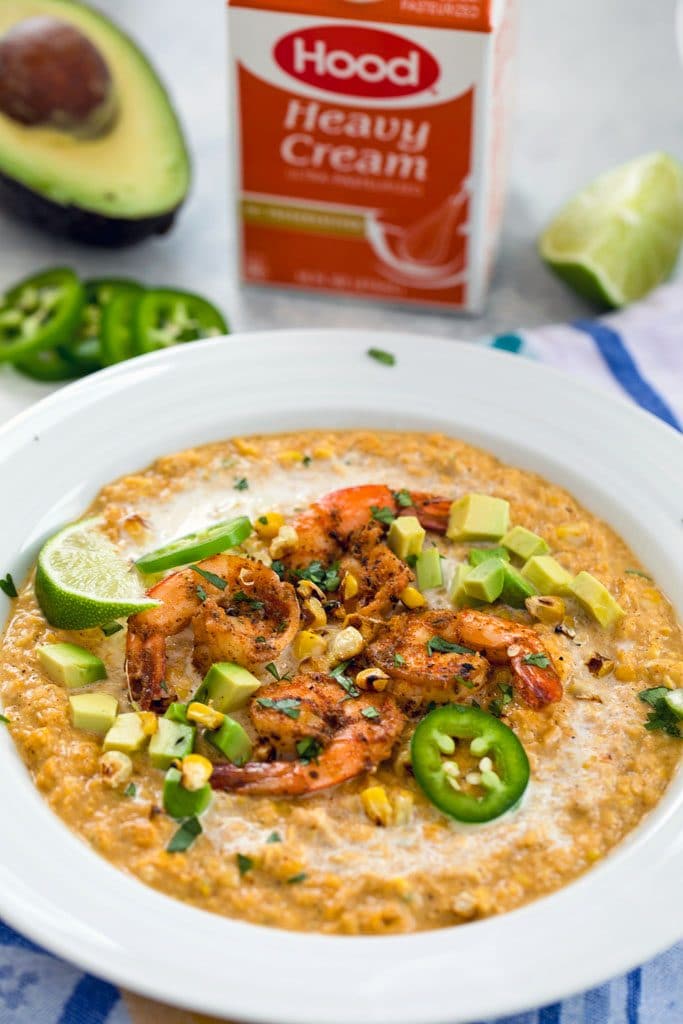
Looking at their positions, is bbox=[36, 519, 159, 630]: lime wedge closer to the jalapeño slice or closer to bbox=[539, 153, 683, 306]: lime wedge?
the jalapeño slice

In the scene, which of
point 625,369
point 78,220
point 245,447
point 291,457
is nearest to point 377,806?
point 291,457

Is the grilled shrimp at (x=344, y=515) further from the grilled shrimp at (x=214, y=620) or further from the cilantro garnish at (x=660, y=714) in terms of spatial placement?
the cilantro garnish at (x=660, y=714)

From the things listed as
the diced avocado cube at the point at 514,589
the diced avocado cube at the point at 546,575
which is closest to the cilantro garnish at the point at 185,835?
the diced avocado cube at the point at 514,589

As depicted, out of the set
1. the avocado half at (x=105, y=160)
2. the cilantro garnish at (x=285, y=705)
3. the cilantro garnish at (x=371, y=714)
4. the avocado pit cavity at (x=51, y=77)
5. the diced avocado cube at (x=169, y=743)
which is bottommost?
the cilantro garnish at (x=371, y=714)

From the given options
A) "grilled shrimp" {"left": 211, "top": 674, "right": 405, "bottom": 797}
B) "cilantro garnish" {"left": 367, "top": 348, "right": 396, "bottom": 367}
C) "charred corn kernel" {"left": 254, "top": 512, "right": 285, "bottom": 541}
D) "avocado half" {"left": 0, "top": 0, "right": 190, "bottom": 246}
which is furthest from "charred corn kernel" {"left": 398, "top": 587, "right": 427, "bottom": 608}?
"avocado half" {"left": 0, "top": 0, "right": 190, "bottom": 246}

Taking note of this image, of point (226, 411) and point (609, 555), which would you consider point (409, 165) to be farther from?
point (609, 555)
